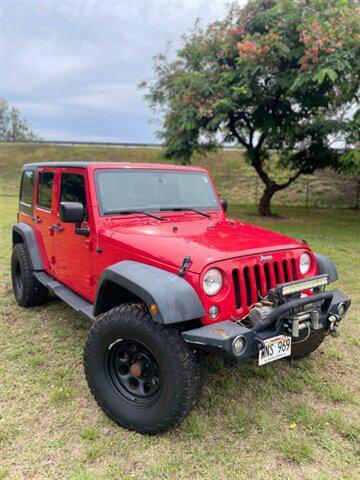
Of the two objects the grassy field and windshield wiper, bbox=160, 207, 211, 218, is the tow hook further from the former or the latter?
windshield wiper, bbox=160, 207, 211, 218

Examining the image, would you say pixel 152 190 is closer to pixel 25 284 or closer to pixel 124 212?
pixel 124 212

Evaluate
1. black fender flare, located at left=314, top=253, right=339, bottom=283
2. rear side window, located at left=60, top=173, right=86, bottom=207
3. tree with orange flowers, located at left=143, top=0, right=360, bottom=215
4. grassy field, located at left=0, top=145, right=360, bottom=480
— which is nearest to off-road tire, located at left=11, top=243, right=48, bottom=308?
grassy field, located at left=0, top=145, right=360, bottom=480

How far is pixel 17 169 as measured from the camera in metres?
30.6

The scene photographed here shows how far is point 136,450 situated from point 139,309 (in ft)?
2.97

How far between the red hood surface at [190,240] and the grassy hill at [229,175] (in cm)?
1137

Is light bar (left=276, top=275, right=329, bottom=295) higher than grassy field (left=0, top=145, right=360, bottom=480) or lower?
higher

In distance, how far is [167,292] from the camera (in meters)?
2.43

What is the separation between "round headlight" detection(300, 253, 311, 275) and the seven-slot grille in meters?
0.22

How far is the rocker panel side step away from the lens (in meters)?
3.38

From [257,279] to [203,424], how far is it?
1100 mm

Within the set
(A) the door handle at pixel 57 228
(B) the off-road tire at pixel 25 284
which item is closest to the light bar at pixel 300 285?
(A) the door handle at pixel 57 228

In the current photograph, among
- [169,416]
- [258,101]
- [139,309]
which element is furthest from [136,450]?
[258,101]

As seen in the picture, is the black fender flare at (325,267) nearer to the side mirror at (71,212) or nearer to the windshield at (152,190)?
the windshield at (152,190)

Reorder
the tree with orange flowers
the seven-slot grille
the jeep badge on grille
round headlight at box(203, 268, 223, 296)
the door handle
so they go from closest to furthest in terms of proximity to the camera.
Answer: round headlight at box(203, 268, 223, 296)
the seven-slot grille
the jeep badge on grille
the door handle
the tree with orange flowers
